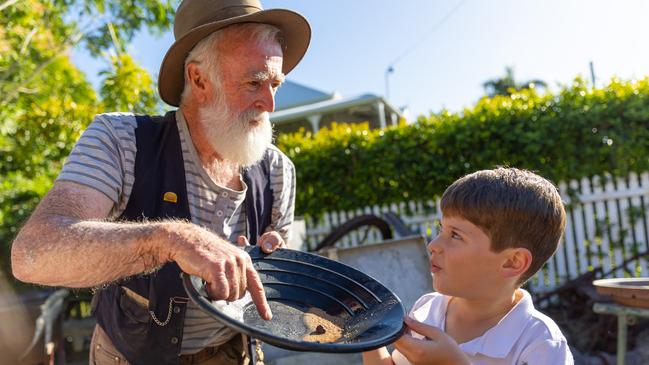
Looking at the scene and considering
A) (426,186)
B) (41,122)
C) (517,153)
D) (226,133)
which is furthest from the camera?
(41,122)

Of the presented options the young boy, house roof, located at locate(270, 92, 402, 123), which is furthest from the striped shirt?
house roof, located at locate(270, 92, 402, 123)

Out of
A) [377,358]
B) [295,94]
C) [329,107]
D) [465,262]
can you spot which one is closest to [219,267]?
[377,358]

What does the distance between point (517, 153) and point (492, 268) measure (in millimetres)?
4317

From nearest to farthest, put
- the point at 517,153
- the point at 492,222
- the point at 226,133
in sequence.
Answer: the point at 492,222 < the point at 226,133 < the point at 517,153

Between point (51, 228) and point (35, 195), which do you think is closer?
point (51, 228)

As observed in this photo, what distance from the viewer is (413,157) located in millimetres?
6199

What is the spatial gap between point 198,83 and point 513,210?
117 centimetres

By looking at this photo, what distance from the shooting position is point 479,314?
168 cm

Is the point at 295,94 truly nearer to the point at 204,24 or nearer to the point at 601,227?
the point at 601,227

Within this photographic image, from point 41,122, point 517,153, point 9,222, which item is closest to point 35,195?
point 9,222

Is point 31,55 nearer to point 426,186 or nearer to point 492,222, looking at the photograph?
point 426,186

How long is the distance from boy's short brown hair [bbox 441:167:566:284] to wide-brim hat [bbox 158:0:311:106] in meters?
0.92

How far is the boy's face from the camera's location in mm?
1635

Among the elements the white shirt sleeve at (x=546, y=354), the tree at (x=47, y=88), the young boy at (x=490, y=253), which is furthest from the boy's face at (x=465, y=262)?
the tree at (x=47, y=88)
